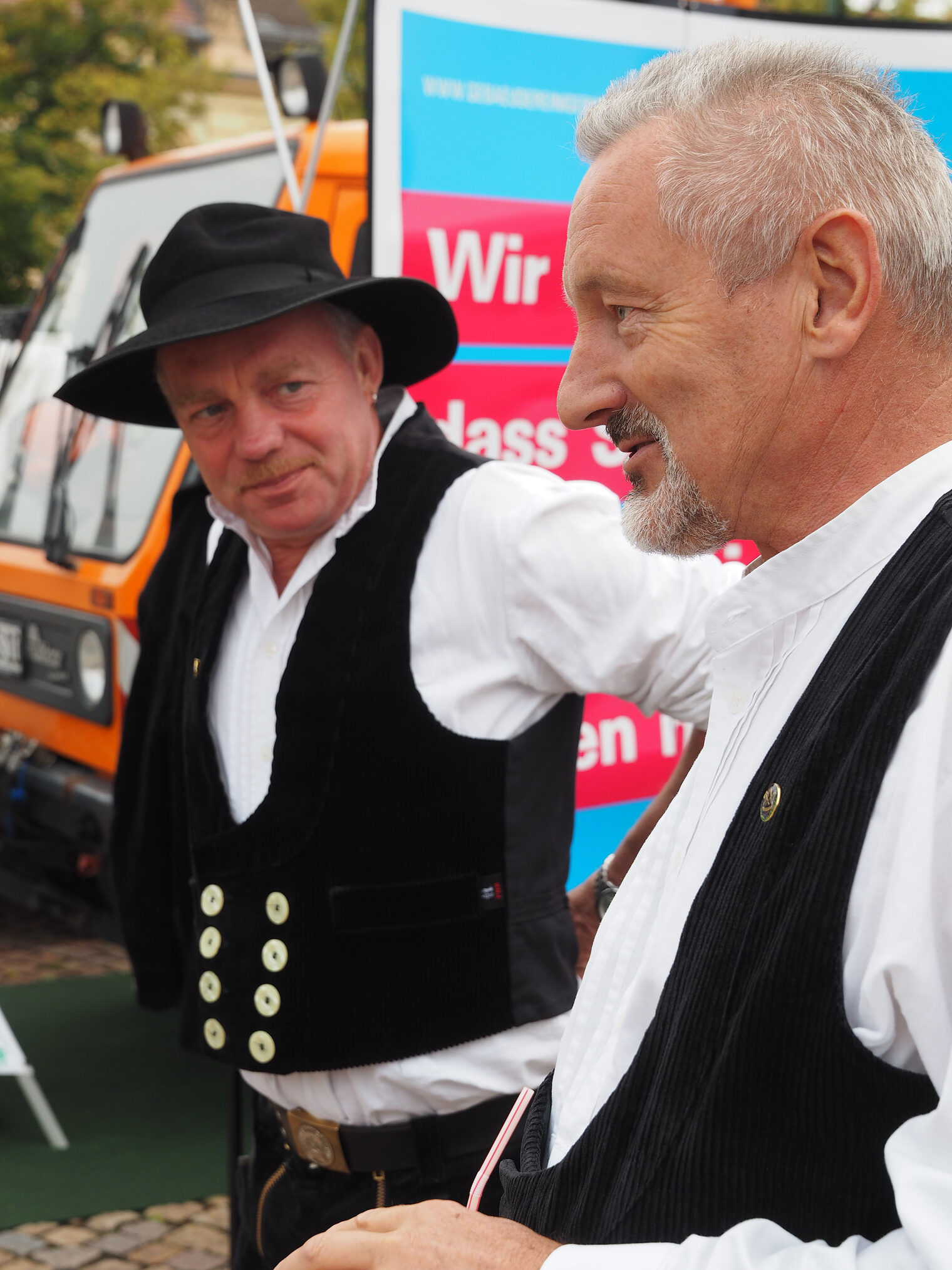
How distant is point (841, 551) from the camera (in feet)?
3.50

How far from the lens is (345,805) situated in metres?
1.93

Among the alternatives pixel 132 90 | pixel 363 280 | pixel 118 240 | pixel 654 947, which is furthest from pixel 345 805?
pixel 132 90

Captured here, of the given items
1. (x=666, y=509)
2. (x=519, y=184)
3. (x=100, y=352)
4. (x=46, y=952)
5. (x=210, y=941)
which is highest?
(x=519, y=184)

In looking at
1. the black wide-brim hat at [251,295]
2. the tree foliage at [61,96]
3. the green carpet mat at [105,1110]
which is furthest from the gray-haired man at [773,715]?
the tree foliage at [61,96]

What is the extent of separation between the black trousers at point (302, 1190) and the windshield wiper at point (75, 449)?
242 centimetres

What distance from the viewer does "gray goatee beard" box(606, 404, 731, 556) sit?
119cm

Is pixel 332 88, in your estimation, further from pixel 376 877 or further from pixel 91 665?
pixel 91 665

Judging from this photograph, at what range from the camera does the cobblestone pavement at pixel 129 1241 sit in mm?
3463

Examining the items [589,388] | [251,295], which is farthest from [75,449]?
[589,388]

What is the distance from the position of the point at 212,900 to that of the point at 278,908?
0.13m

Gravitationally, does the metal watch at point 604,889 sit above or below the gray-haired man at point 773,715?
below

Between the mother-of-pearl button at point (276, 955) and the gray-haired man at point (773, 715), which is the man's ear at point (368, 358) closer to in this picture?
the mother-of-pearl button at point (276, 955)

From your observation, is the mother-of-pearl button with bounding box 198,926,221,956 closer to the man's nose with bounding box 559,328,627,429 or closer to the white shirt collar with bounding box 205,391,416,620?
the white shirt collar with bounding box 205,391,416,620

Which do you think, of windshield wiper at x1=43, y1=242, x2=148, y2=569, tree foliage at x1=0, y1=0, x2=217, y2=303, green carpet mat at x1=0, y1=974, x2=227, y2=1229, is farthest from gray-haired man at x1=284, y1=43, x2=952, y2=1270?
tree foliage at x1=0, y1=0, x2=217, y2=303
